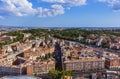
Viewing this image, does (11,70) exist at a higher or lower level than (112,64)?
lower

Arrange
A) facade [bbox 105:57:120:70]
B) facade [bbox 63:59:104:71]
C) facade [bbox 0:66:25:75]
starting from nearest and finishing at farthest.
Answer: facade [bbox 0:66:25:75] → facade [bbox 63:59:104:71] → facade [bbox 105:57:120:70]

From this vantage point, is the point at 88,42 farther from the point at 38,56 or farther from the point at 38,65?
the point at 38,65

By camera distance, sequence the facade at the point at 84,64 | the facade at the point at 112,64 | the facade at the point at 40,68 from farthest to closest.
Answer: the facade at the point at 112,64
the facade at the point at 84,64
the facade at the point at 40,68

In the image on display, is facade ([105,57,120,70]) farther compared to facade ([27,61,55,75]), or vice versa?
facade ([105,57,120,70])

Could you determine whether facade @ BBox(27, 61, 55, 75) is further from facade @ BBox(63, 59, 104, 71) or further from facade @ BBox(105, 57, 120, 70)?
facade @ BBox(105, 57, 120, 70)

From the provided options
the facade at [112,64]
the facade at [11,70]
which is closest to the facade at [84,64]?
the facade at [112,64]

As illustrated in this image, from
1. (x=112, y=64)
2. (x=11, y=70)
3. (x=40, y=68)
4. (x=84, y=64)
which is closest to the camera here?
(x=40, y=68)

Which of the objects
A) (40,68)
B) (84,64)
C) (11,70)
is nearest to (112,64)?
(84,64)

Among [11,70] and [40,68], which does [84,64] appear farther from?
[11,70]

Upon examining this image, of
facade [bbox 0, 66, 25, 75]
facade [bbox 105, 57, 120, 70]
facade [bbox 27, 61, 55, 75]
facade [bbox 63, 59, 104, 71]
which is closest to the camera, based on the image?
facade [bbox 27, 61, 55, 75]

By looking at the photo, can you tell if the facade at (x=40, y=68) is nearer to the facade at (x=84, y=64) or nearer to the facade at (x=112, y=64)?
the facade at (x=84, y=64)

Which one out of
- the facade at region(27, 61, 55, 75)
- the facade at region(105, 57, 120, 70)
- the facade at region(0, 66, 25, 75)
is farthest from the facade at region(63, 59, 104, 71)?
the facade at region(0, 66, 25, 75)

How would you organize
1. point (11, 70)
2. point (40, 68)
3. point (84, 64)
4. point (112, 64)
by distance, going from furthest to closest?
1. point (112, 64)
2. point (84, 64)
3. point (11, 70)
4. point (40, 68)
